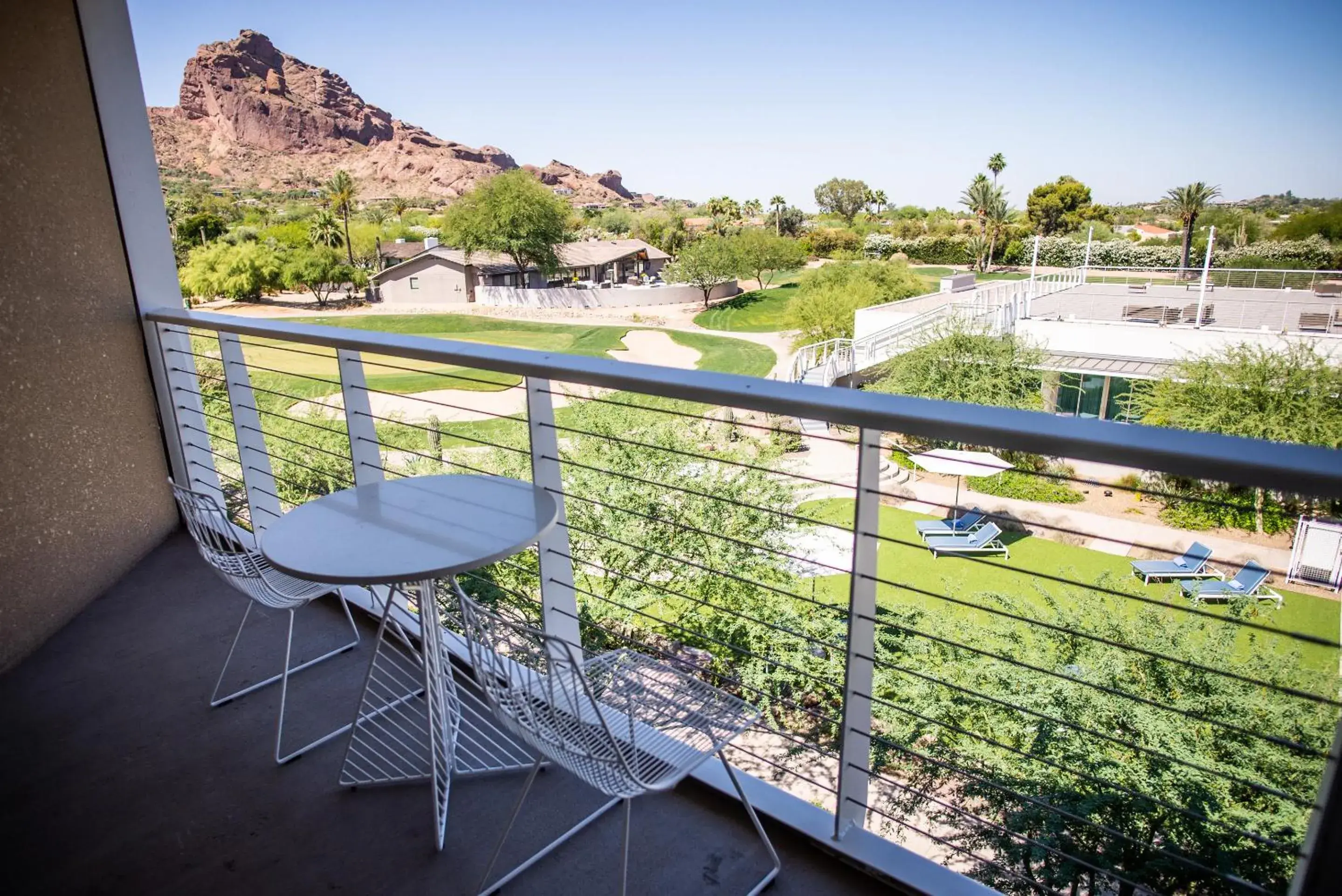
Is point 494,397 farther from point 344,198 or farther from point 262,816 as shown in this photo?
point 262,816

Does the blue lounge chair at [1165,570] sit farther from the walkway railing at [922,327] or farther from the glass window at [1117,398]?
the glass window at [1117,398]

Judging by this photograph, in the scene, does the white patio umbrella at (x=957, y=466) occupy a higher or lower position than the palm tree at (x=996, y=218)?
lower

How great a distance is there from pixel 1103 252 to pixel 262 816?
39.0 m

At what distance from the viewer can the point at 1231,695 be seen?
431cm

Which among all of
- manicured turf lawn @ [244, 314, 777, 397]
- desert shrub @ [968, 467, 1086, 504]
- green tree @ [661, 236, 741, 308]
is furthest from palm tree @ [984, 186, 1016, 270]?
desert shrub @ [968, 467, 1086, 504]


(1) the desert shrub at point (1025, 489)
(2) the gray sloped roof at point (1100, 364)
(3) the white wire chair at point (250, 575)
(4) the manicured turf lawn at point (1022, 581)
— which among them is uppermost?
(3) the white wire chair at point (250, 575)

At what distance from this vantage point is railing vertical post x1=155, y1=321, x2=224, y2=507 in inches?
109

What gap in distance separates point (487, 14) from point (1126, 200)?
128 ft

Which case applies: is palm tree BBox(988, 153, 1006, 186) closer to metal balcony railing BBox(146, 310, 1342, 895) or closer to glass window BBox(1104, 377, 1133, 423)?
glass window BBox(1104, 377, 1133, 423)

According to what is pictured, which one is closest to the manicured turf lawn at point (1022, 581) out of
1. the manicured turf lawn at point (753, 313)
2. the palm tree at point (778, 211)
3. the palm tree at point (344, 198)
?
the manicured turf lawn at point (753, 313)

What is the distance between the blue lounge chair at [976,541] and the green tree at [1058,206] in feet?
100

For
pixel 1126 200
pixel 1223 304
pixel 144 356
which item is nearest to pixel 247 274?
pixel 144 356

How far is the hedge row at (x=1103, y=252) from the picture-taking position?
30.8 m

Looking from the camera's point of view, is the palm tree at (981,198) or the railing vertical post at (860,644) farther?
the palm tree at (981,198)
